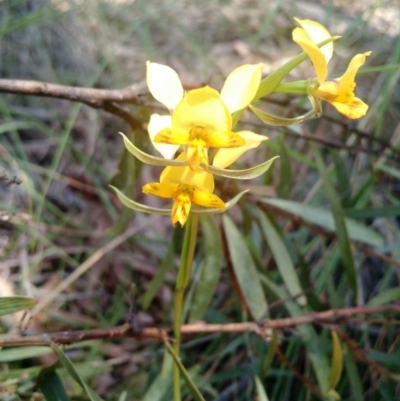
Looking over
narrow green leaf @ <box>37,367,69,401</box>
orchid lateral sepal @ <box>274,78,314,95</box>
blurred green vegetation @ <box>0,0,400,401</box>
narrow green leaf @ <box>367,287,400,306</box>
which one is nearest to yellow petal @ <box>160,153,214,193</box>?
orchid lateral sepal @ <box>274,78,314,95</box>

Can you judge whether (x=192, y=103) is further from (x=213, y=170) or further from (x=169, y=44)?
(x=169, y=44)

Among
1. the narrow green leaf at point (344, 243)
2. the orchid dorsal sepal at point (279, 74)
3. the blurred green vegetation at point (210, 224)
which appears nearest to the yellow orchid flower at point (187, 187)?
the orchid dorsal sepal at point (279, 74)

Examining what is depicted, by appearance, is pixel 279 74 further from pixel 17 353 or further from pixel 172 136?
pixel 17 353

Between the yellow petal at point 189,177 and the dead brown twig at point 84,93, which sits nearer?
the yellow petal at point 189,177

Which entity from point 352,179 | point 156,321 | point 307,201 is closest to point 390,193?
point 352,179

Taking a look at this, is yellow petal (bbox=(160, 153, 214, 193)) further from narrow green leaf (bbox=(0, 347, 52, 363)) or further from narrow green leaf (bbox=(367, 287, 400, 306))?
narrow green leaf (bbox=(367, 287, 400, 306))

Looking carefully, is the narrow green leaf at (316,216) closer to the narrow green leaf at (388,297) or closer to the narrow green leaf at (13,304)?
the narrow green leaf at (388,297)
